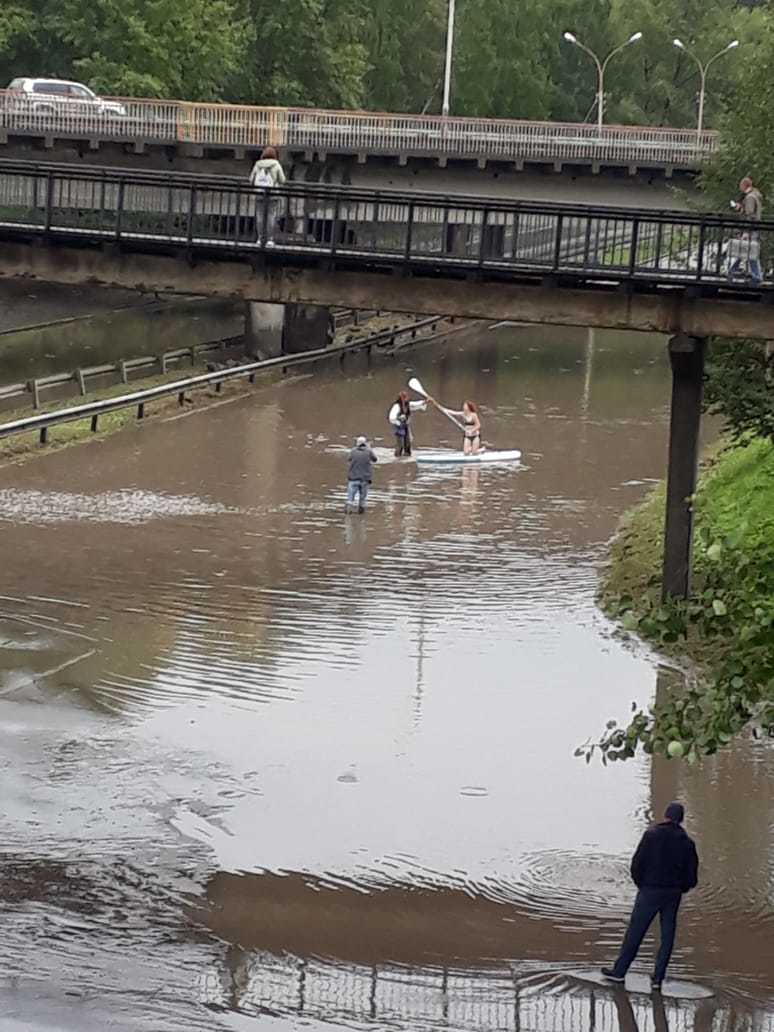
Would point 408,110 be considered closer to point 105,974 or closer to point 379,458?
point 379,458

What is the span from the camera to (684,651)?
73.4 feet

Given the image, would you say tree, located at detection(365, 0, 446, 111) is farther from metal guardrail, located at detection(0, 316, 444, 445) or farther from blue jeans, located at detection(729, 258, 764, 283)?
blue jeans, located at detection(729, 258, 764, 283)

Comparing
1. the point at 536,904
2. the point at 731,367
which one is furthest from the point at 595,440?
the point at 536,904

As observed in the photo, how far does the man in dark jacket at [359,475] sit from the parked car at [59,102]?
27.5 metres

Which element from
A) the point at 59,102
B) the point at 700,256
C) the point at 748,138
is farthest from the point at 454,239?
the point at 59,102

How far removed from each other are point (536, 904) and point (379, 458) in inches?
850

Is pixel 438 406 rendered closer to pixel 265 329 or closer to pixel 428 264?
pixel 428 264

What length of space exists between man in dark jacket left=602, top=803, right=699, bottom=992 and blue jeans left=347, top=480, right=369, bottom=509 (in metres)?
17.6

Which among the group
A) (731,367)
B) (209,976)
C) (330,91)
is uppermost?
(330,91)

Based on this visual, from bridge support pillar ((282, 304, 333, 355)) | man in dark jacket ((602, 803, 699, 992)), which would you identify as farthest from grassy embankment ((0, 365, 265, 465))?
man in dark jacket ((602, 803, 699, 992))

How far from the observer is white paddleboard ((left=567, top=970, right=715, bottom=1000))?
1315 cm

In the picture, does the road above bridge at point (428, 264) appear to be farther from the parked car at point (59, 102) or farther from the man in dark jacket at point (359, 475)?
the parked car at point (59, 102)

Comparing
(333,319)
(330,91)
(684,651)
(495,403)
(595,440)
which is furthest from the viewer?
(330,91)

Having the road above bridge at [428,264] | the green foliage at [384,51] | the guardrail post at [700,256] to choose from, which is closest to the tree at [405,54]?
the green foliage at [384,51]
